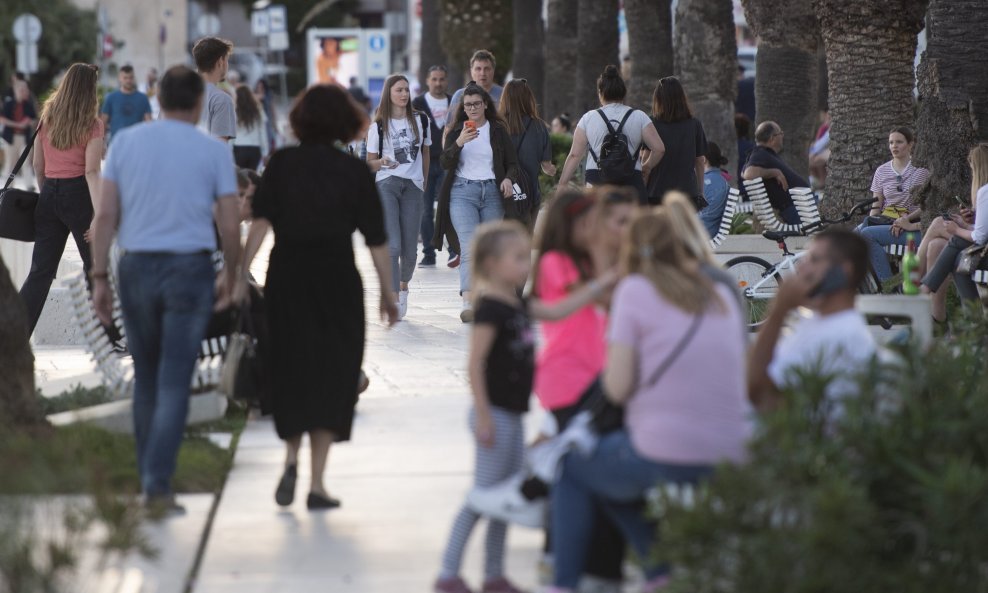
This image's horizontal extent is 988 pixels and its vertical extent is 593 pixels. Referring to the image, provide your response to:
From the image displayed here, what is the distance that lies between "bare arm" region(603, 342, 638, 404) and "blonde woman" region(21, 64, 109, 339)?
556 centimetres

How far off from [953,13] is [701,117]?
6680mm

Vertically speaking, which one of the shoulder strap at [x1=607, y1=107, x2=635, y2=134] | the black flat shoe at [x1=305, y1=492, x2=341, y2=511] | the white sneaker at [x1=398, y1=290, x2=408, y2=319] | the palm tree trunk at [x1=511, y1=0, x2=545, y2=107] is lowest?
the white sneaker at [x1=398, y1=290, x2=408, y2=319]

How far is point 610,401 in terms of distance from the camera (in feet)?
16.2

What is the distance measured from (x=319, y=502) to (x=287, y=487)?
14 centimetres

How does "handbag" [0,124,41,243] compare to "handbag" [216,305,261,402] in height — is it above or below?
above

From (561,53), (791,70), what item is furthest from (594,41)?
(791,70)

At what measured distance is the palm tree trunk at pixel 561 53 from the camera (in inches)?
1059

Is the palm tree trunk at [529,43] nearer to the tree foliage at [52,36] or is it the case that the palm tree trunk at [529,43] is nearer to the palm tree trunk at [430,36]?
the palm tree trunk at [430,36]

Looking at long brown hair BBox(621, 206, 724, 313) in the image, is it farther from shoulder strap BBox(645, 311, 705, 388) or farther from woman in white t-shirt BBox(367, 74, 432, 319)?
woman in white t-shirt BBox(367, 74, 432, 319)

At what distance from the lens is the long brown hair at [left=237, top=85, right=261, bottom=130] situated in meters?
19.6

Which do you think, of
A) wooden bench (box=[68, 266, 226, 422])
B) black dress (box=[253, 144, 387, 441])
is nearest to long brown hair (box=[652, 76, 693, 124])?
wooden bench (box=[68, 266, 226, 422])

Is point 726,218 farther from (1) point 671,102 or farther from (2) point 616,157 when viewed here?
(2) point 616,157

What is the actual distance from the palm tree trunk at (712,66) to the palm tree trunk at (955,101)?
6.57m

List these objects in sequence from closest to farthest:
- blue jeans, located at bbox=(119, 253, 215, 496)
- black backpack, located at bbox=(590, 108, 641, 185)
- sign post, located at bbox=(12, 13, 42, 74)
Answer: blue jeans, located at bbox=(119, 253, 215, 496) < black backpack, located at bbox=(590, 108, 641, 185) < sign post, located at bbox=(12, 13, 42, 74)
